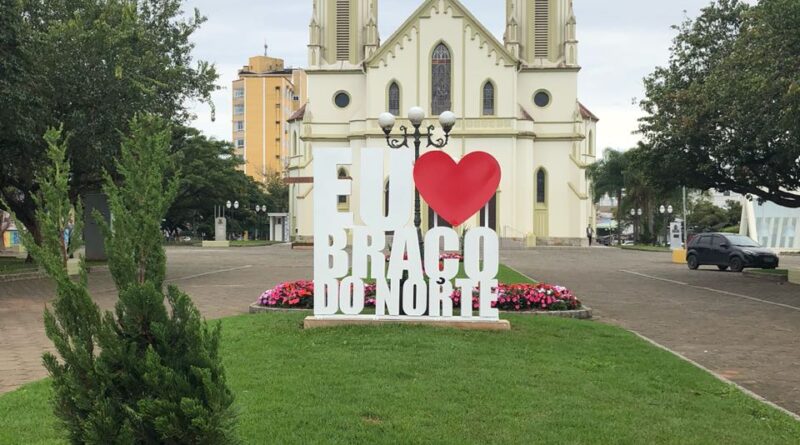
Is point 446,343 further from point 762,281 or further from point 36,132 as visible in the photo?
point 762,281

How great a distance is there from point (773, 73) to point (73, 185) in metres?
20.1

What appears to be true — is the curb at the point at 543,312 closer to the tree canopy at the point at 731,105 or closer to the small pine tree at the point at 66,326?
the tree canopy at the point at 731,105

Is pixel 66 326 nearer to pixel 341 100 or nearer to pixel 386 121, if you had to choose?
pixel 386 121

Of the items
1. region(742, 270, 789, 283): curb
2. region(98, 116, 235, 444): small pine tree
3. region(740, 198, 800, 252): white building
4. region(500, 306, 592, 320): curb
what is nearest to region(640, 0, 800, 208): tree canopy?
region(742, 270, 789, 283): curb

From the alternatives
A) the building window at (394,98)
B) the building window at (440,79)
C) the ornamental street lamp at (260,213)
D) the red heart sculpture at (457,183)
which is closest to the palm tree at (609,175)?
the building window at (440,79)

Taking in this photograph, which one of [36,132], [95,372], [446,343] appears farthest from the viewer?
[36,132]

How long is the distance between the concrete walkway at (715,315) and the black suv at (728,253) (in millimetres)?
1118

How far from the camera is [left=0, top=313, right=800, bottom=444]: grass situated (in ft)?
16.5

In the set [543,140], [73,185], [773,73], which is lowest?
[73,185]

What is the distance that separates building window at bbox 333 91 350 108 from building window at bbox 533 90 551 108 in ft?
44.5

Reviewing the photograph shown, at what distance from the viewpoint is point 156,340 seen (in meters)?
3.36

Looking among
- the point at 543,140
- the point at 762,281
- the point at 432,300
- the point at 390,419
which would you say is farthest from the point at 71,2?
the point at 543,140

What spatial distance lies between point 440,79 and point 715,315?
1514 inches

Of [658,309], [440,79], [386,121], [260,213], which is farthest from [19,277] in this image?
[260,213]
